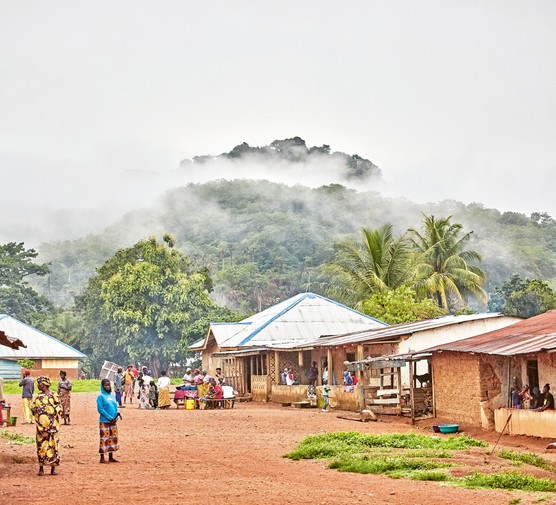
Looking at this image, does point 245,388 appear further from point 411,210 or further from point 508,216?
point 411,210

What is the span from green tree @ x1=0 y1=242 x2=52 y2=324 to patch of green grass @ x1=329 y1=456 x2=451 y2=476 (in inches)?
2743

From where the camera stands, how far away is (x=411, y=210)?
165000 mm

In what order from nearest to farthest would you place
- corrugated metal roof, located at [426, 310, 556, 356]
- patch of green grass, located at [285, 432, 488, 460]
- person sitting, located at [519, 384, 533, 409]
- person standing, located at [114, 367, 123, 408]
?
patch of green grass, located at [285, 432, 488, 460] < corrugated metal roof, located at [426, 310, 556, 356] < person sitting, located at [519, 384, 533, 409] < person standing, located at [114, 367, 123, 408]

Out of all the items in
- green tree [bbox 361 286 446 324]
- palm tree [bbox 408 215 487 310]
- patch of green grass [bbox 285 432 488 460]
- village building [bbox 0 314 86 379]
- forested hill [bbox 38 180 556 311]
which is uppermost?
forested hill [bbox 38 180 556 311]

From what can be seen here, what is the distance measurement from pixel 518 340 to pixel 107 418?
11049 mm

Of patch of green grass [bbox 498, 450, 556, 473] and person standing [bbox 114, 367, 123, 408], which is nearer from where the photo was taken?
patch of green grass [bbox 498, 450, 556, 473]

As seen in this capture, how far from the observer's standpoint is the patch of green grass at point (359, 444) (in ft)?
57.9

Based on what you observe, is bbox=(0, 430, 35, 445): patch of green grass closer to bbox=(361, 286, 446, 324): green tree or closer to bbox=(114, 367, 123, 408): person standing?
bbox=(114, 367, 123, 408): person standing

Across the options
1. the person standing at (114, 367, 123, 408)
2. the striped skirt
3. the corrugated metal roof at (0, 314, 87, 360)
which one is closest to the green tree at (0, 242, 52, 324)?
the corrugated metal roof at (0, 314, 87, 360)

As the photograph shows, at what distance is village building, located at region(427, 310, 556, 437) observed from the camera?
68.0 ft

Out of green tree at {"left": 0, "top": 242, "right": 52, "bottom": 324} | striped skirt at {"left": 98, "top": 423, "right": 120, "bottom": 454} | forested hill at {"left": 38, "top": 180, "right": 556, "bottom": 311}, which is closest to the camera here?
striped skirt at {"left": 98, "top": 423, "right": 120, "bottom": 454}

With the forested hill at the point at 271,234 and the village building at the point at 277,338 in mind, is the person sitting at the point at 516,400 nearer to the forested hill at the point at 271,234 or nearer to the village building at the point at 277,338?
the village building at the point at 277,338

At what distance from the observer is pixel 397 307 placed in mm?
50094

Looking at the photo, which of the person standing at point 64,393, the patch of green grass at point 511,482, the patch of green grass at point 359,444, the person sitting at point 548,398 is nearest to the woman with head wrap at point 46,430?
the patch of green grass at point 359,444
